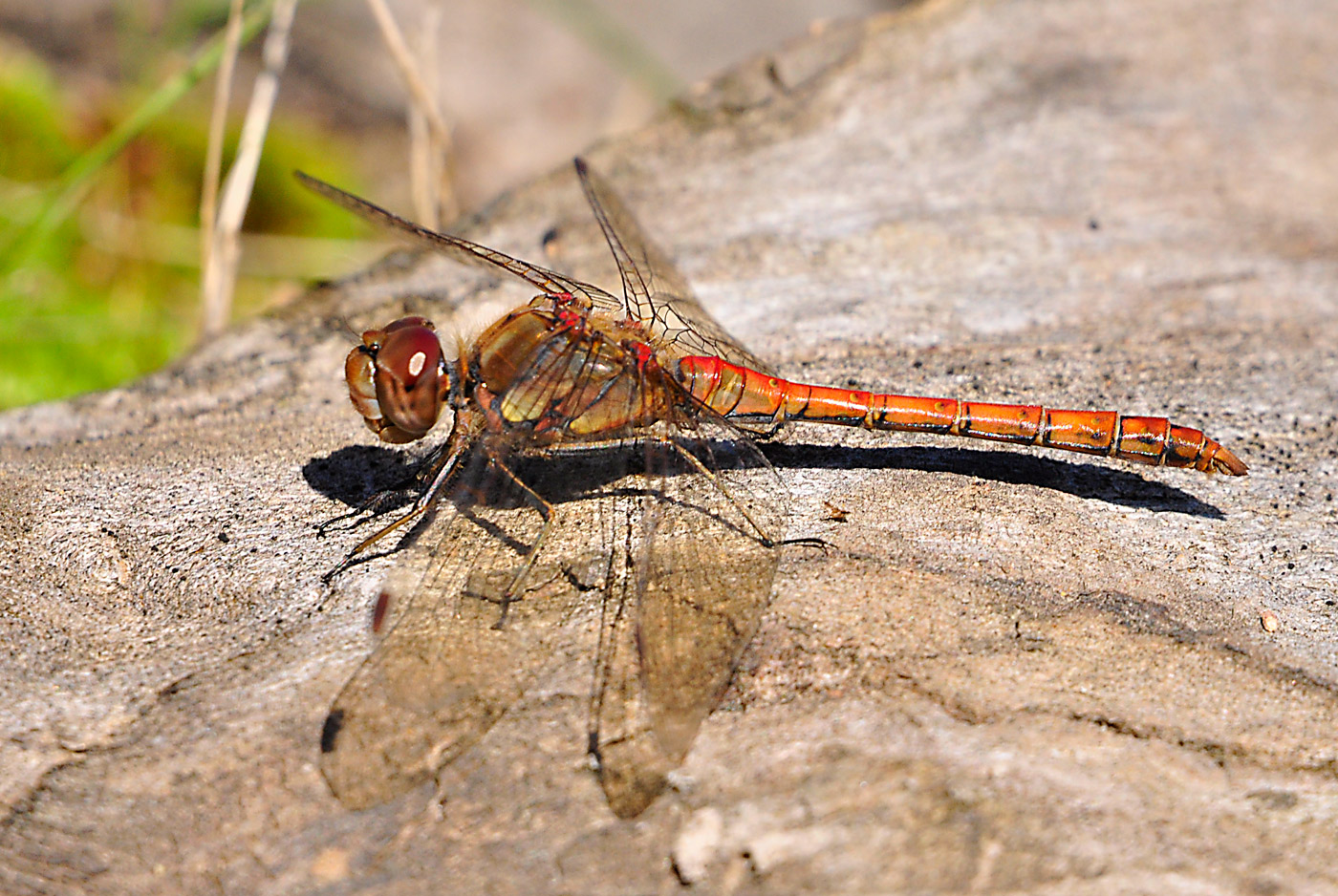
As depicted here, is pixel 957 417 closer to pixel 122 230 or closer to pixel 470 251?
pixel 470 251

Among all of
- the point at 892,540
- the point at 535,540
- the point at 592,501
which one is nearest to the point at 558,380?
the point at 592,501

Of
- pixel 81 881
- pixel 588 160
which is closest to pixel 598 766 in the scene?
pixel 81 881

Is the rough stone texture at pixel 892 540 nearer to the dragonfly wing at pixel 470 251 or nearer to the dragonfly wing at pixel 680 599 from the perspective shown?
the dragonfly wing at pixel 680 599

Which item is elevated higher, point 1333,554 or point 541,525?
point 1333,554

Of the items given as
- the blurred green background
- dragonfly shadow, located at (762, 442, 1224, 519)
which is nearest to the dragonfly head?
dragonfly shadow, located at (762, 442, 1224, 519)

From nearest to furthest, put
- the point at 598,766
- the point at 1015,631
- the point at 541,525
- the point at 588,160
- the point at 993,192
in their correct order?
the point at 598,766 < the point at 1015,631 < the point at 541,525 < the point at 993,192 < the point at 588,160

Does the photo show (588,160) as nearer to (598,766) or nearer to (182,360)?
(182,360)

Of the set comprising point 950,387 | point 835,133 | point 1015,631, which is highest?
point 835,133

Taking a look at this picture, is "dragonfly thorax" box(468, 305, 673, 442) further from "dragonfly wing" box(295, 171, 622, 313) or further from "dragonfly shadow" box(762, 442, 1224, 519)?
"dragonfly shadow" box(762, 442, 1224, 519)
